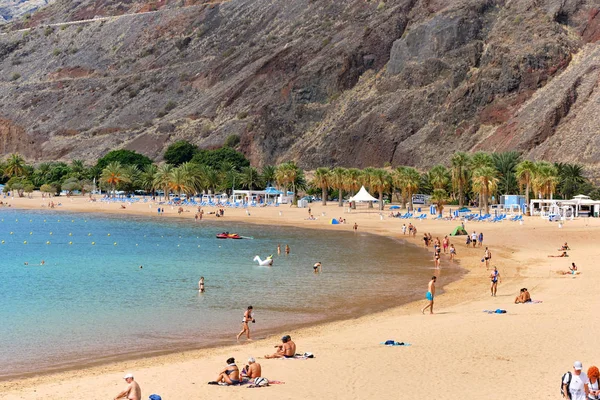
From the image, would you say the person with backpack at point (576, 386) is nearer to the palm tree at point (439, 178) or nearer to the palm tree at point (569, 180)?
the palm tree at point (569, 180)

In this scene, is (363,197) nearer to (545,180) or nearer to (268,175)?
(545,180)

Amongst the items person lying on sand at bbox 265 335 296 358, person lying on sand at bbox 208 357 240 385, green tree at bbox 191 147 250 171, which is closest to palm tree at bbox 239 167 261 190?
green tree at bbox 191 147 250 171

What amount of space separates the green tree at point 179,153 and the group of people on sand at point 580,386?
110670 millimetres

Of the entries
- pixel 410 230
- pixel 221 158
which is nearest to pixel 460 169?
pixel 410 230

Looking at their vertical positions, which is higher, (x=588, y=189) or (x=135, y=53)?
(x=135, y=53)

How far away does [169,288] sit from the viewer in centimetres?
3284

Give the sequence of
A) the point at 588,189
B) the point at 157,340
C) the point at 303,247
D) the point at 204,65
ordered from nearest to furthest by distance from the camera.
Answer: the point at 157,340
the point at 303,247
the point at 588,189
the point at 204,65

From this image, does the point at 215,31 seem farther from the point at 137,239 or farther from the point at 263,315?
the point at 263,315

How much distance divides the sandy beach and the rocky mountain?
64.8 m

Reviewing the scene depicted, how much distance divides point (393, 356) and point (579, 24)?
4187 inches

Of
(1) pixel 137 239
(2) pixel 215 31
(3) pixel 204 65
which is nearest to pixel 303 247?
(1) pixel 137 239

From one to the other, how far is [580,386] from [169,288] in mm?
22080

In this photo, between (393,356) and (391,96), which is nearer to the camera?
(393,356)

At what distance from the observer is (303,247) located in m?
50.2
